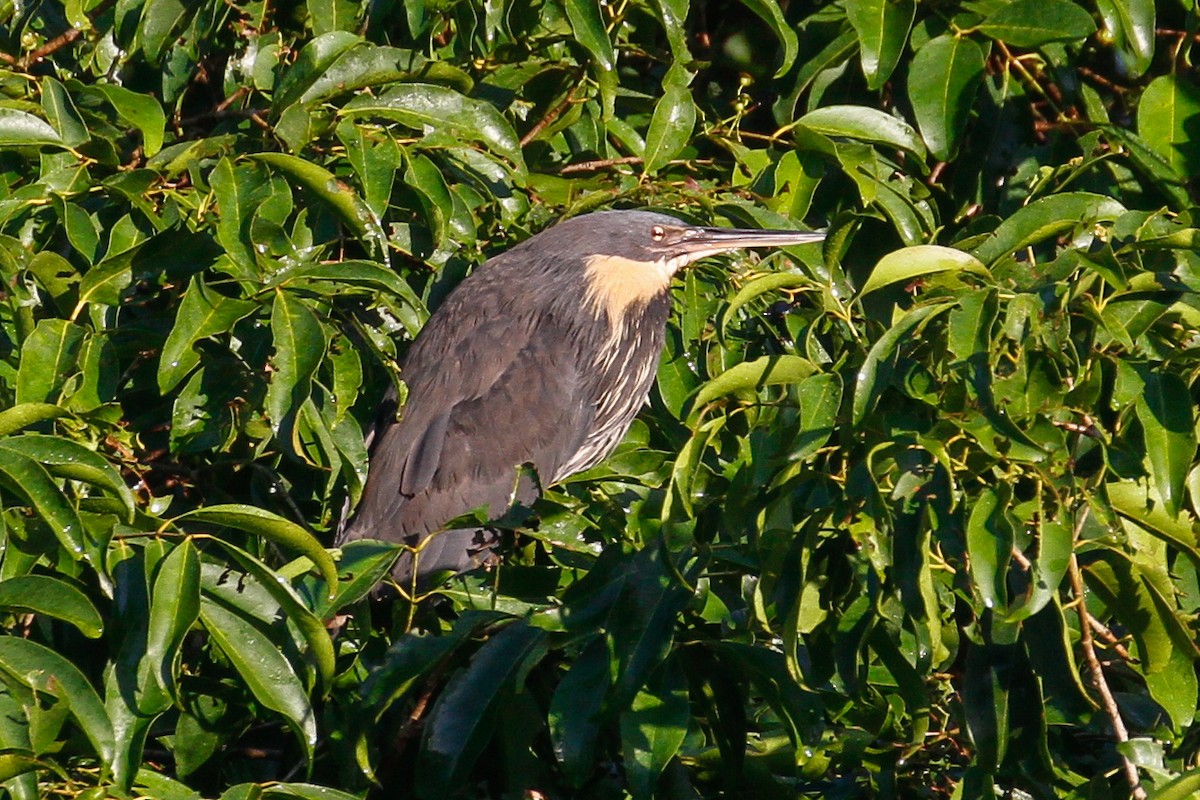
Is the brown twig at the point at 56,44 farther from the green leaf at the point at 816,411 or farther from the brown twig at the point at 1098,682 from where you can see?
the brown twig at the point at 1098,682

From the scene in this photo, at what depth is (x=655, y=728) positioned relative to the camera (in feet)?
7.94

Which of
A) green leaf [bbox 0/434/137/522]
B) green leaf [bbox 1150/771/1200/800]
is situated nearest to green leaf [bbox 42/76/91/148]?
green leaf [bbox 0/434/137/522]

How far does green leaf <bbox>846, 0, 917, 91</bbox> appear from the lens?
320cm

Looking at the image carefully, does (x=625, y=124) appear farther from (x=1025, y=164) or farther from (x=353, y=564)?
(x=353, y=564)

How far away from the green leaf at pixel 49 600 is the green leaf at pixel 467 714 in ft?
1.98

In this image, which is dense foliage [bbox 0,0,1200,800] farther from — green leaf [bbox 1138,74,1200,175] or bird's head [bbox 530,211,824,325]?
bird's head [bbox 530,211,824,325]

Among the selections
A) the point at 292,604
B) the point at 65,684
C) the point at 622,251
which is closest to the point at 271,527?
the point at 292,604

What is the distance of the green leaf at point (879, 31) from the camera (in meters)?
3.20

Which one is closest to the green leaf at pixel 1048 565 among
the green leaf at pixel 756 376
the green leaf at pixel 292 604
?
the green leaf at pixel 756 376

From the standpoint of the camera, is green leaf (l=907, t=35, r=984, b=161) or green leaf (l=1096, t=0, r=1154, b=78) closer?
green leaf (l=1096, t=0, r=1154, b=78)

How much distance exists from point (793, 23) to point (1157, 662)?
86.0 inches

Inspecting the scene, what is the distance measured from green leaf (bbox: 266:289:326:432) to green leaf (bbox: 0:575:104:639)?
51cm

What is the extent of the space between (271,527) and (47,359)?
699 mm

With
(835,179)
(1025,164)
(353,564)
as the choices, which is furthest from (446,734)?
(1025,164)
